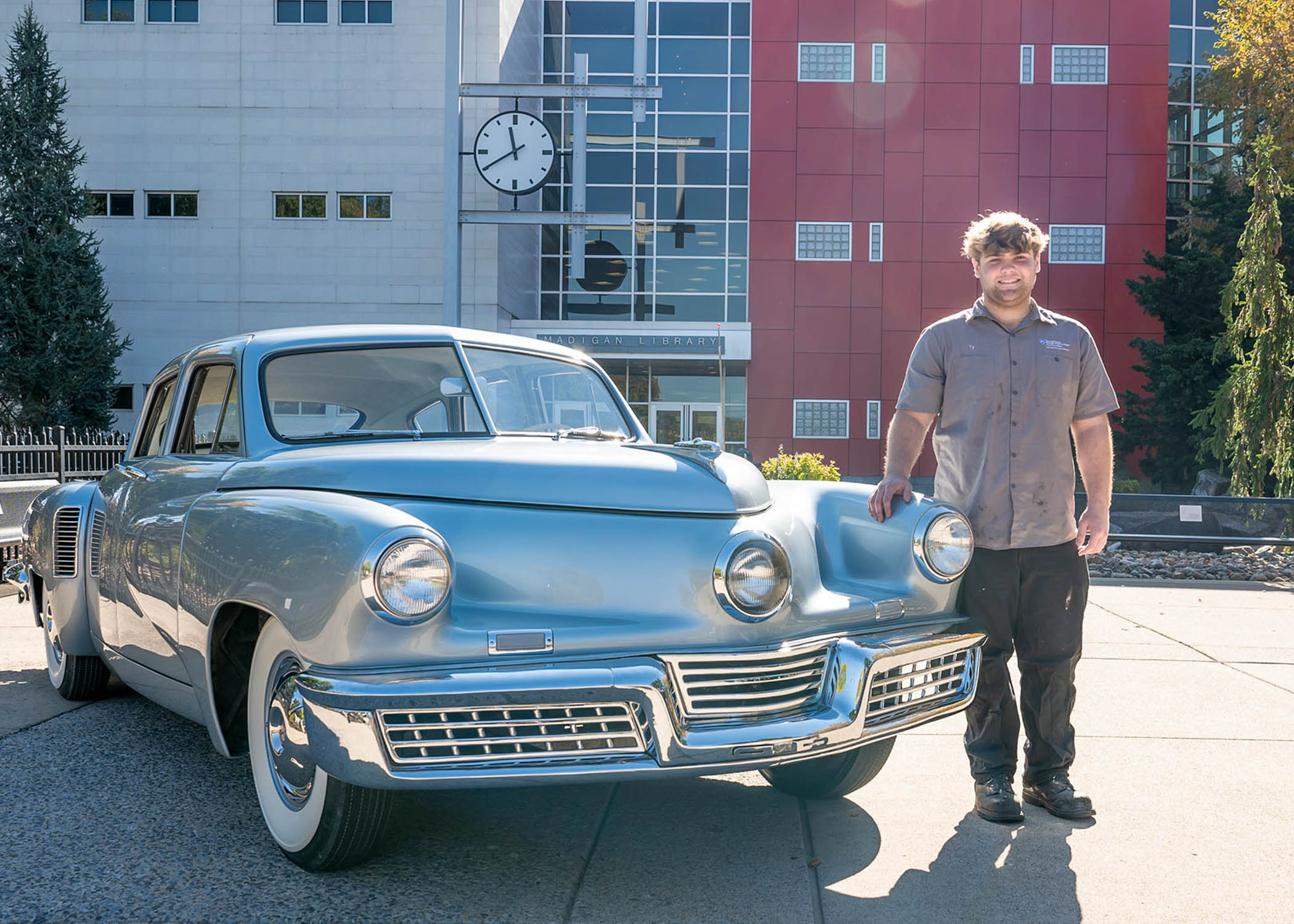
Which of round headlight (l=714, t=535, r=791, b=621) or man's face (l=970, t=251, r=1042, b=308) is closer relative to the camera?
round headlight (l=714, t=535, r=791, b=621)

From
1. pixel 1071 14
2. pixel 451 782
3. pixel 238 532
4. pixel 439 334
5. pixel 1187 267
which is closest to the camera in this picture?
pixel 451 782

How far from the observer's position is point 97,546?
452 cm

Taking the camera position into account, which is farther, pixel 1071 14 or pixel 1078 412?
pixel 1071 14

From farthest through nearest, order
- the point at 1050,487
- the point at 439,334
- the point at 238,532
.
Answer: the point at 439,334, the point at 1050,487, the point at 238,532

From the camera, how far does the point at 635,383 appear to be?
3023 cm

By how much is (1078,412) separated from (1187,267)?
996 inches

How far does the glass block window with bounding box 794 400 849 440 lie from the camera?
29.6 meters

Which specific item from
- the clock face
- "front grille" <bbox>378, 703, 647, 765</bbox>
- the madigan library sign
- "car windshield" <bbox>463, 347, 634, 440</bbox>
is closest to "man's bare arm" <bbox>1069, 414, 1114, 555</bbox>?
"car windshield" <bbox>463, 347, 634, 440</bbox>

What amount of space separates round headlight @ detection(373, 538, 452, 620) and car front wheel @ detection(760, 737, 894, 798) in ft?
5.31

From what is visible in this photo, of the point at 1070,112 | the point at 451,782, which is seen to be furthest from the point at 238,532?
the point at 1070,112

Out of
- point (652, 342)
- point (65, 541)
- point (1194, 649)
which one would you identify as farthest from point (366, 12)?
point (1194, 649)

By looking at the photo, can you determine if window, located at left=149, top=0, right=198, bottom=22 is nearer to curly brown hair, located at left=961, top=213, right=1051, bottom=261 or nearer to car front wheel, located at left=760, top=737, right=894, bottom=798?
curly brown hair, located at left=961, top=213, right=1051, bottom=261

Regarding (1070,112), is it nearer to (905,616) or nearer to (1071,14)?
(1071,14)

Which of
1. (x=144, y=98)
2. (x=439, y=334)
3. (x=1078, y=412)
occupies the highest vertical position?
(x=144, y=98)
